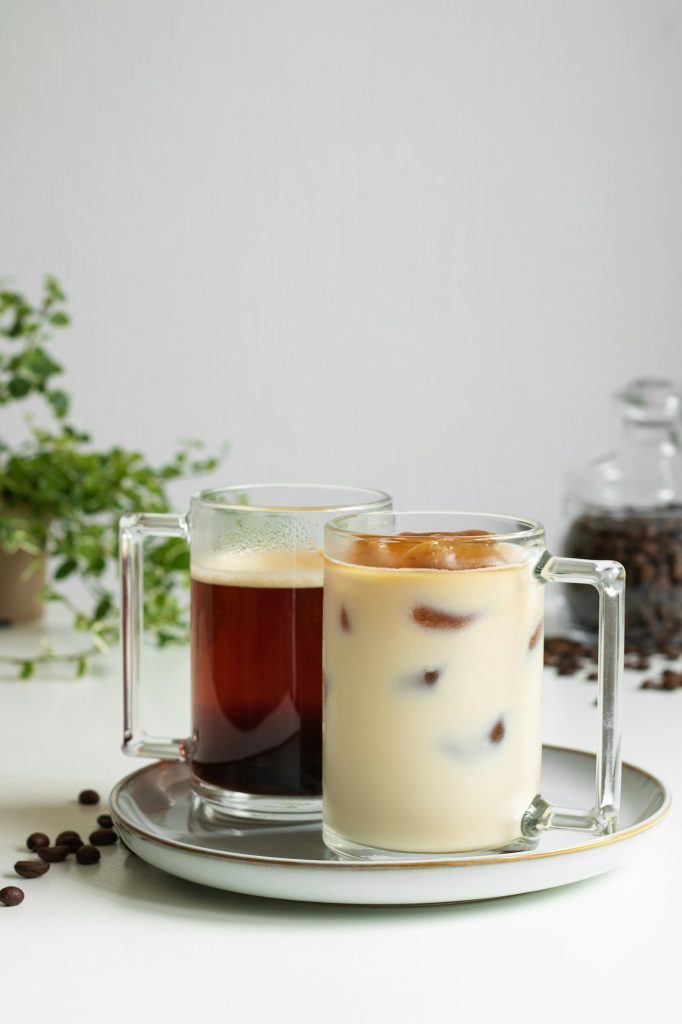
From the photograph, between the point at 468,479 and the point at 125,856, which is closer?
the point at 125,856

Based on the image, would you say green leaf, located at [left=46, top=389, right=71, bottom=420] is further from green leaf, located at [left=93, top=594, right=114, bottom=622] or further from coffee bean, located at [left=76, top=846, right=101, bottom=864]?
coffee bean, located at [left=76, top=846, right=101, bottom=864]

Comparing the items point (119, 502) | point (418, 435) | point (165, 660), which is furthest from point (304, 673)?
point (418, 435)

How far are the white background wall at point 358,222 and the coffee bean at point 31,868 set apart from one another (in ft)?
7.44

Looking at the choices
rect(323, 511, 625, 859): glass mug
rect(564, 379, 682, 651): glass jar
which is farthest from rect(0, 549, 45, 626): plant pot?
rect(323, 511, 625, 859): glass mug

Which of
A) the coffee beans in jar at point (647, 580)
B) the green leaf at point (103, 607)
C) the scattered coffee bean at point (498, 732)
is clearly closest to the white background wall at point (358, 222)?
the coffee beans in jar at point (647, 580)

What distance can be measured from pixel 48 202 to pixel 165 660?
5.29ft

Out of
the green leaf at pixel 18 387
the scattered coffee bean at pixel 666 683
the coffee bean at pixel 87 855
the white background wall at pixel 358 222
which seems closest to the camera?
the coffee bean at pixel 87 855

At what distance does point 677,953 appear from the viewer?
833 mm

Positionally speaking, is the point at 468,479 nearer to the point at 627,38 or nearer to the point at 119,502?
the point at 627,38

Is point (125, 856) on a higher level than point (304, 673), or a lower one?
lower

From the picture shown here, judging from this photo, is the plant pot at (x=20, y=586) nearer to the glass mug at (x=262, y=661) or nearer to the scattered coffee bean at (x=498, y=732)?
the glass mug at (x=262, y=661)

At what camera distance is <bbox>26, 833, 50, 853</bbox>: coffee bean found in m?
0.99

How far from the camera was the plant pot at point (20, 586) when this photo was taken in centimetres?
202

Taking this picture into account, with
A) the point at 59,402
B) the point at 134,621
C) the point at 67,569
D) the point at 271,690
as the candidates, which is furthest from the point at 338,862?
the point at 59,402
